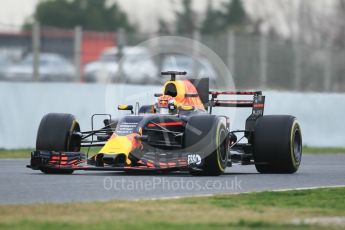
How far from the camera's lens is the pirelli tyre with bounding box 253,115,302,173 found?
19.5m

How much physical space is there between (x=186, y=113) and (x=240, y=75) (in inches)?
655

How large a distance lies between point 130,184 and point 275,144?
4.05 meters

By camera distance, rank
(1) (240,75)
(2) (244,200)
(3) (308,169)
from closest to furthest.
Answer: (2) (244,200)
(3) (308,169)
(1) (240,75)

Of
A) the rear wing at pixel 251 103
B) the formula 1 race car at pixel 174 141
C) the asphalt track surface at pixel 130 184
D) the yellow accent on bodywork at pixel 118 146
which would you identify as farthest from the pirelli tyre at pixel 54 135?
the rear wing at pixel 251 103

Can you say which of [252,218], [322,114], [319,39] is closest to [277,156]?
[252,218]

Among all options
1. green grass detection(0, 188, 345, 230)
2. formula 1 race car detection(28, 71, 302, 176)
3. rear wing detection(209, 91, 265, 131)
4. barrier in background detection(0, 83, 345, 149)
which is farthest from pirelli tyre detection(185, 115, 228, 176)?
barrier in background detection(0, 83, 345, 149)

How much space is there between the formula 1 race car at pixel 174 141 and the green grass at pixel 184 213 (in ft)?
9.97

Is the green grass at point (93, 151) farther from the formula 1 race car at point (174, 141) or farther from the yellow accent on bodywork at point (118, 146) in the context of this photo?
the yellow accent on bodywork at point (118, 146)

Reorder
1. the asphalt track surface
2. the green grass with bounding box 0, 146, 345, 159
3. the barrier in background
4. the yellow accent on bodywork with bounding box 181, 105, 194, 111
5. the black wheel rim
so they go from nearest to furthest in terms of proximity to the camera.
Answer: the asphalt track surface < the yellow accent on bodywork with bounding box 181, 105, 194, 111 < the black wheel rim < the green grass with bounding box 0, 146, 345, 159 < the barrier in background

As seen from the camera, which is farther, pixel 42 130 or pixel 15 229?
pixel 42 130

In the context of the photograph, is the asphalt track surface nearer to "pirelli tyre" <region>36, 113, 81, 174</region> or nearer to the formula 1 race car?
the formula 1 race car

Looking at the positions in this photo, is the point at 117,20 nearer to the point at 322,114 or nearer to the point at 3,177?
the point at 322,114

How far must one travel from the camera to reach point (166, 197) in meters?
14.6

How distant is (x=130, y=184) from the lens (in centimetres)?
1641
